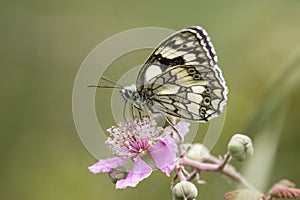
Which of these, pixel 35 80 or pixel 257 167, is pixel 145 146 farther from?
pixel 35 80

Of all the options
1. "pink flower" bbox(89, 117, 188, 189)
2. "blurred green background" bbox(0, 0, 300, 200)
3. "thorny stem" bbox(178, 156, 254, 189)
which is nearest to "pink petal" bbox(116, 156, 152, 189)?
"pink flower" bbox(89, 117, 188, 189)

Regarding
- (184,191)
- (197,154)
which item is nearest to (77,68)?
(197,154)

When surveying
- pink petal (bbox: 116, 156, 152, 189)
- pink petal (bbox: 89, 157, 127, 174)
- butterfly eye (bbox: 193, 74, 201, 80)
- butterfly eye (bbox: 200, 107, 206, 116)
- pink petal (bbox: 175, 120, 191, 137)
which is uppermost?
butterfly eye (bbox: 193, 74, 201, 80)

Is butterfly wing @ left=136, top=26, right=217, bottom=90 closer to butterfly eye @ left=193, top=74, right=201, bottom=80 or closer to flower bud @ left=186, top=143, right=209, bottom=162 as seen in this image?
butterfly eye @ left=193, top=74, right=201, bottom=80

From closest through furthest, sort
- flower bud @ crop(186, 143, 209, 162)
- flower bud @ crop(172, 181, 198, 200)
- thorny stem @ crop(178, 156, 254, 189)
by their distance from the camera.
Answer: flower bud @ crop(172, 181, 198, 200) < thorny stem @ crop(178, 156, 254, 189) < flower bud @ crop(186, 143, 209, 162)

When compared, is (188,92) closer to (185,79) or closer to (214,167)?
(185,79)

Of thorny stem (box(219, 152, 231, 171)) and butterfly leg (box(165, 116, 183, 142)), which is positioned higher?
butterfly leg (box(165, 116, 183, 142))

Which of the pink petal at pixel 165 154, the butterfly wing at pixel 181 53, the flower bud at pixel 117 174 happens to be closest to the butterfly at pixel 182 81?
the butterfly wing at pixel 181 53
